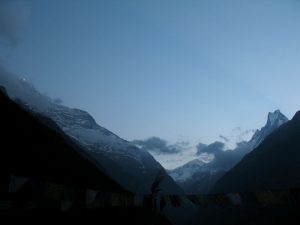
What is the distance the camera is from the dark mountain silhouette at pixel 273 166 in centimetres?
11131

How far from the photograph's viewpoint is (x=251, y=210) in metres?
104

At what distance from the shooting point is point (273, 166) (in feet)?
410

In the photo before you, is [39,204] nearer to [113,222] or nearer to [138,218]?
[113,222]

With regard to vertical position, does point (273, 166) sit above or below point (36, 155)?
above

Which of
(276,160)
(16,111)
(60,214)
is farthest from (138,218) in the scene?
(276,160)

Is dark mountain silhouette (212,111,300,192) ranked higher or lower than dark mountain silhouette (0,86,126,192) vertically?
higher

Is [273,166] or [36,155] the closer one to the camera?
[36,155]

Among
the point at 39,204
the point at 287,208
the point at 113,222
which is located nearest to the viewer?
the point at 39,204

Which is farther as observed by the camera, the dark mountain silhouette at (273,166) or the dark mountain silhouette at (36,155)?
the dark mountain silhouette at (273,166)

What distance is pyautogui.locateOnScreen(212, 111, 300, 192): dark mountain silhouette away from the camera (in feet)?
365

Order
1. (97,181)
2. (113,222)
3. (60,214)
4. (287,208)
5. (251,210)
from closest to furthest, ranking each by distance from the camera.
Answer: (60,214) < (113,222) < (97,181) < (287,208) < (251,210)

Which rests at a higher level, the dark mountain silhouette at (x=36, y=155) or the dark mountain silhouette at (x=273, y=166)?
the dark mountain silhouette at (x=273, y=166)

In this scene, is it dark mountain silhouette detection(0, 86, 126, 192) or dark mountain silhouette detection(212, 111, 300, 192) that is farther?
dark mountain silhouette detection(212, 111, 300, 192)

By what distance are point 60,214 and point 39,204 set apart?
8.45m
